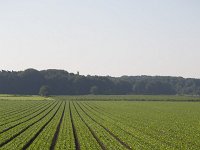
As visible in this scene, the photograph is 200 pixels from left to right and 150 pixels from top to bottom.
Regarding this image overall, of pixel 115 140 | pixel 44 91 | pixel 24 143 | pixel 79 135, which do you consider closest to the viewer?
pixel 24 143

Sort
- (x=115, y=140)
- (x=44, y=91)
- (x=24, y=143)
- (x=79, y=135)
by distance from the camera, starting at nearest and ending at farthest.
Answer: (x=24, y=143), (x=115, y=140), (x=79, y=135), (x=44, y=91)

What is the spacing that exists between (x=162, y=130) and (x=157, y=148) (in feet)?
43.0

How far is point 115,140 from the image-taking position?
3231 cm

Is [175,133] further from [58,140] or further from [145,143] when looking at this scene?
[58,140]

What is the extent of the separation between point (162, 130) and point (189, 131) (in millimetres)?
2662

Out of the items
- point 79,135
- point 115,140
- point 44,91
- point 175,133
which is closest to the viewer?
point 115,140

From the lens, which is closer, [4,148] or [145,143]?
[4,148]

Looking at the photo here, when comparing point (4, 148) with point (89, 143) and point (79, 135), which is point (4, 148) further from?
point (79, 135)

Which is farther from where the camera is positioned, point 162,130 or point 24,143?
point 162,130

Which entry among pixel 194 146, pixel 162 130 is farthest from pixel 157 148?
pixel 162 130

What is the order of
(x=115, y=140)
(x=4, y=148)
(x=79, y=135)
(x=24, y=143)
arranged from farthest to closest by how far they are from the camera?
(x=79, y=135)
(x=115, y=140)
(x=24, y=143)
(x=4, y=148)

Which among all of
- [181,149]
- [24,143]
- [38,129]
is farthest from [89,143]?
[38,129]

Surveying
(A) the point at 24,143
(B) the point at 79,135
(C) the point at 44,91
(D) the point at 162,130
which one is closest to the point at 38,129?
(B) the point at 79,135

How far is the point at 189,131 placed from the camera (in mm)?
40625
